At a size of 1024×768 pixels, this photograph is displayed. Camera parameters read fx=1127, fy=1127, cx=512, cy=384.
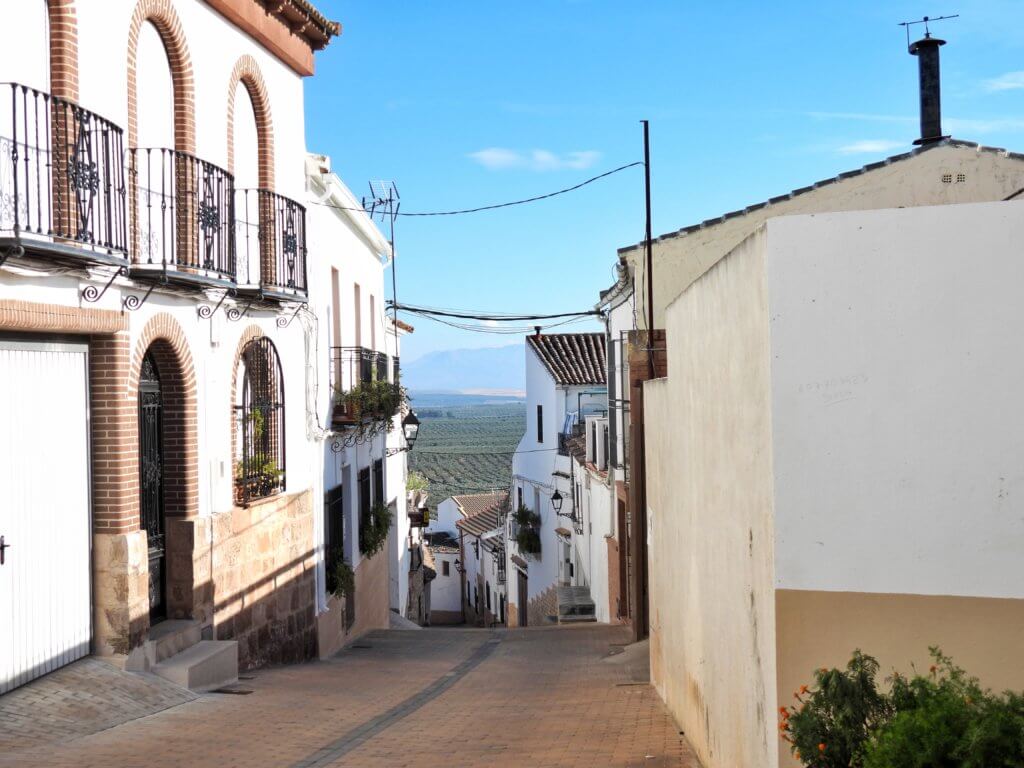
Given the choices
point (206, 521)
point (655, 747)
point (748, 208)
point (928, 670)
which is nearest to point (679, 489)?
point (655, 747)

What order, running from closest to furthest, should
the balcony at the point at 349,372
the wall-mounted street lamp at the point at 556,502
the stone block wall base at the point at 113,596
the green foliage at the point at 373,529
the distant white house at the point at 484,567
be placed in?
the stone block wall base at the point at 113,596
the balcony at the point at 349,372
the green foliage at the point at 373,529
the wall-mounted street lamp at the point at 556,502
the distant white house at the point at 484,567

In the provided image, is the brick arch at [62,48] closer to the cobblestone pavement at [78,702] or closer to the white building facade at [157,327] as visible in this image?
the white building facade at [157,327]

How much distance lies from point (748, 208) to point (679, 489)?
28.5 feet

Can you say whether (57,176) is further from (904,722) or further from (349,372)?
(349,372)

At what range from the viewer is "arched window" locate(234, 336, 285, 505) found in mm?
12656

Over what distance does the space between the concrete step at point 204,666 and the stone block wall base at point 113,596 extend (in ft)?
1.51

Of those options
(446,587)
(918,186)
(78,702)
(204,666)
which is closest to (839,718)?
(78,702)

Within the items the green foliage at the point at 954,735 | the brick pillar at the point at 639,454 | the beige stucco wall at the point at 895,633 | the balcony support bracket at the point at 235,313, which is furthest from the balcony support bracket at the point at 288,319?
the green foliage at the point at 954,735

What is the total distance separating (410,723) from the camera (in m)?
9.80

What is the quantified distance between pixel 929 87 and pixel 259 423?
11.3 m

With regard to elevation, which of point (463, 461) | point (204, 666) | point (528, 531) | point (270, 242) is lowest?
point (463, 461)

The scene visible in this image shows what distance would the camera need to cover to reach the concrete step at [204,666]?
9.99 m

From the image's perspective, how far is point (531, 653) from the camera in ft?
54.6

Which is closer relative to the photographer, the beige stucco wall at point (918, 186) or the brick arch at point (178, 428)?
the brick arch at point (178, 428)
